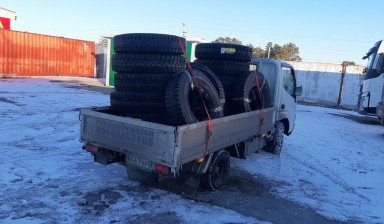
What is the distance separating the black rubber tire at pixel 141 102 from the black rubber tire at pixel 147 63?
1.25ft

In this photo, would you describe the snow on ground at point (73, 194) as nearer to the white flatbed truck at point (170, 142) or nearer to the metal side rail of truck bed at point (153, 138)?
the white flatbed truck at point (170, 142)

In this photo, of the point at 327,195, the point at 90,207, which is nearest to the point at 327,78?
the point at 327,195

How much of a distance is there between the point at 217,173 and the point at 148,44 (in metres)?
2.26

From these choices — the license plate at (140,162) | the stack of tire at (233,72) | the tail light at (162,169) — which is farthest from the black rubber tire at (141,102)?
the stack of tire at (233,72)

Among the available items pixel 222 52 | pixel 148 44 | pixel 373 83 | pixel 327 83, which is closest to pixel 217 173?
pixel 148 44

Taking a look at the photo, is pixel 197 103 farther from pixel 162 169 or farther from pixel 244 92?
pixel 162 169

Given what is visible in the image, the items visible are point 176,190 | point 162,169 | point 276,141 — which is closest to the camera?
point 162,169

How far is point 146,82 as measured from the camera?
14.5 ft

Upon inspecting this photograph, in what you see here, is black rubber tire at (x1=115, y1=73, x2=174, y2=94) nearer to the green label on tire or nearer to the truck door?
the green label on tire

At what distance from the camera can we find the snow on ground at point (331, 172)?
4.50 meters

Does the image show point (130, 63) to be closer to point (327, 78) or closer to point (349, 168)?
point (349, 168)

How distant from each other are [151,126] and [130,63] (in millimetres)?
1349

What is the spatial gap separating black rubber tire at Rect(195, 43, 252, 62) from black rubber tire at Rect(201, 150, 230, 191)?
6.82ft

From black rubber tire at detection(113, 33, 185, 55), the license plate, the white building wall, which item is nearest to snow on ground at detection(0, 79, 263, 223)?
the license plate
